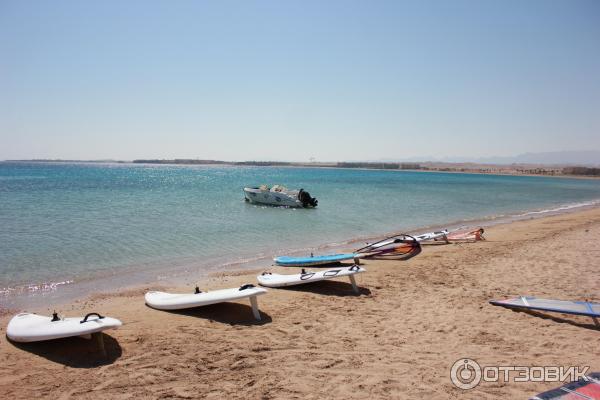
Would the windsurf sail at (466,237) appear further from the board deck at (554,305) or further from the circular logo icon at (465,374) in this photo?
the circular logo icon at (465,374)

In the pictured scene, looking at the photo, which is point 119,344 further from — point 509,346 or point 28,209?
point 28,209

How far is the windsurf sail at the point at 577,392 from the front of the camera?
371 cm

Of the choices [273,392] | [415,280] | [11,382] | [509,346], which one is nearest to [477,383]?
[509,346]

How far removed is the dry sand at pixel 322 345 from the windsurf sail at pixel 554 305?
0.17 meters

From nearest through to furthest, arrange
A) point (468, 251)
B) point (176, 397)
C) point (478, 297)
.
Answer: point (176, 397)
point (478, 297)
point (468, 251)

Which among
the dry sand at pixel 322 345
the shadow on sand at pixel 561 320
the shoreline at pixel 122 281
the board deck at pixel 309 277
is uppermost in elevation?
the board deck at pixel 309 277

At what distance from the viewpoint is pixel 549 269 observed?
9234 mm

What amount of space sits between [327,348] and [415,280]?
13.8 ft

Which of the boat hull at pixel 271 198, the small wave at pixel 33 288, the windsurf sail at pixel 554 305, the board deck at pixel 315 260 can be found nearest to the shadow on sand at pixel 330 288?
the board deck at pixel 315 260

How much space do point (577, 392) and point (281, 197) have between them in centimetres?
2269

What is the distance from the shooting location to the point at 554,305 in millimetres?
6301

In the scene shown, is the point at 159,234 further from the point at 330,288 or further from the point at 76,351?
the point at 76,351

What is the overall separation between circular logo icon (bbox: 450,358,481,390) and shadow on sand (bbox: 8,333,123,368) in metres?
4.22

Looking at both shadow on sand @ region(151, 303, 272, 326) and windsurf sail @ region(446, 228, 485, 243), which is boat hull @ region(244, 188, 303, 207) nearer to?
windsurf sail @ region(446, 228, 485, 243)
